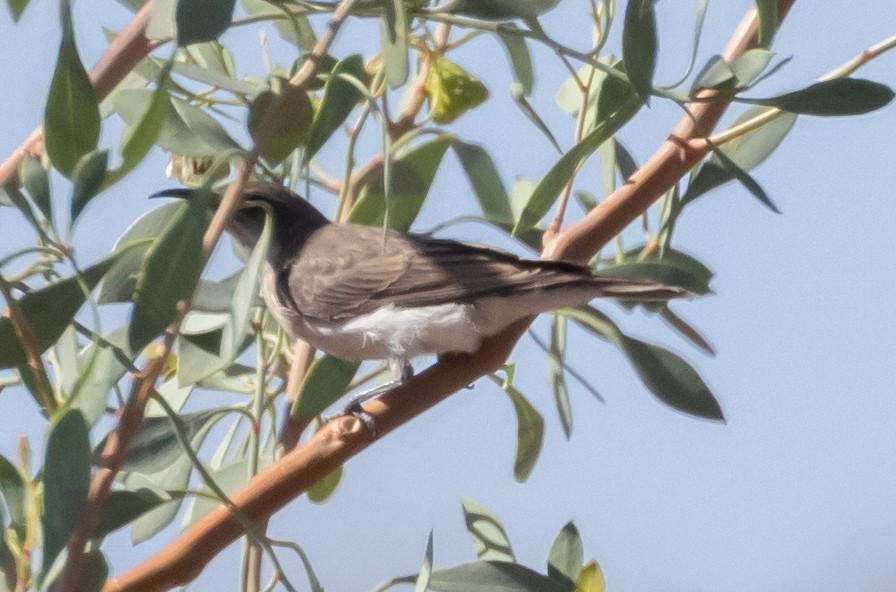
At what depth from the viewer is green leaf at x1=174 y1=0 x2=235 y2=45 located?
3.14ft

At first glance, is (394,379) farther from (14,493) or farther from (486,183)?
(14,493)

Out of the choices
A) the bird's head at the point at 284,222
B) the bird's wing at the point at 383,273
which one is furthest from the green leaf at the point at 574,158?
the bird's head at the point at 284,222

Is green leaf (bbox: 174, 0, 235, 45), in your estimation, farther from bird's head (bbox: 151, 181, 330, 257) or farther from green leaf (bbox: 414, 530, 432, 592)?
bird's head (bbox: 151, 181, 330, 257)

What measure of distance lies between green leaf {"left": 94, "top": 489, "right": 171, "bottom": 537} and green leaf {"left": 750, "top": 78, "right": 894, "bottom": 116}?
74 cm

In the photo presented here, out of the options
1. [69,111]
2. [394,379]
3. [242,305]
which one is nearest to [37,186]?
[69,111]

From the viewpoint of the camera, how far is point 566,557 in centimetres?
132

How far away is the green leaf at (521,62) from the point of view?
154 centimetres

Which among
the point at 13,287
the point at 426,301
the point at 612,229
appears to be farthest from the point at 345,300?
the point at 13,287

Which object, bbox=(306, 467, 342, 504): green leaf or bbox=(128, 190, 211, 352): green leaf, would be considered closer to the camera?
bbox=(128, 190, 211, 352): green leaf

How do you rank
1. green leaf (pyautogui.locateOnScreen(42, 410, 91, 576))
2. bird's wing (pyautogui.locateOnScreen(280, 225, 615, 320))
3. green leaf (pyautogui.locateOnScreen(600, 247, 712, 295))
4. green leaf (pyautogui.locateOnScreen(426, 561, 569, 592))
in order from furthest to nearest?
bird's wing (pyautogui.locateOnScreen(280, 225, 615, 320)), green leaf (pyautogui.locateOnScreen(600, 247, 712, 295)), green leaf (pyautogui.locateOnScreen(426, 561, 569, 592)), green leaf (pyautogui.locateOnScreen(42, 410, 91, 576))

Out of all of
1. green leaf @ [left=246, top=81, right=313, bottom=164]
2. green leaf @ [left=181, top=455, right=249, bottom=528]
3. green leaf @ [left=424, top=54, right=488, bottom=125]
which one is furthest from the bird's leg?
green leaf @ [left=246, top=81, right=313, bottom=164]

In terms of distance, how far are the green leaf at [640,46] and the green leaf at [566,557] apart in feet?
1.55


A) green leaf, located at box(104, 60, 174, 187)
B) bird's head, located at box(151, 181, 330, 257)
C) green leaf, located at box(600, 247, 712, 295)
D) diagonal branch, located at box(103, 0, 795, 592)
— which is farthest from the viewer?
bird's head, located at box(151, 181, 330, 257)

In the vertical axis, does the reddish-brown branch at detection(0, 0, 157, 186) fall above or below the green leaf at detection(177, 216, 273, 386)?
above
